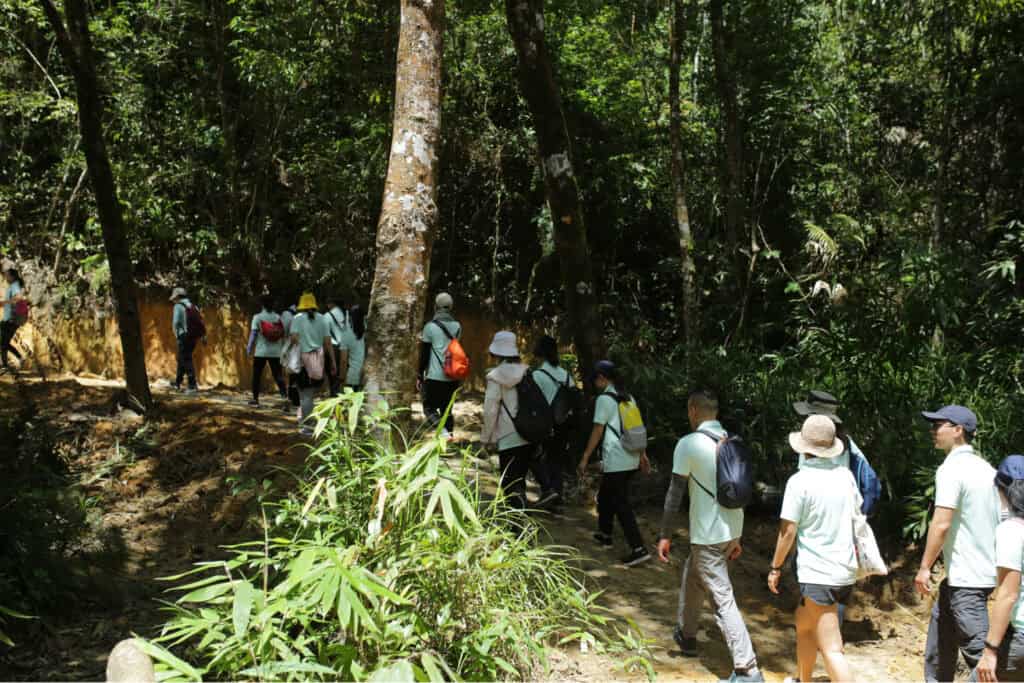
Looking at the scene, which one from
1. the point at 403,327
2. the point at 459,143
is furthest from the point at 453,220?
the point at 403,327

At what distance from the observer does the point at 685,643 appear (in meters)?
6.71

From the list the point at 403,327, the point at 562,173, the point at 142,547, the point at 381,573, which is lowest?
the point at 142,547

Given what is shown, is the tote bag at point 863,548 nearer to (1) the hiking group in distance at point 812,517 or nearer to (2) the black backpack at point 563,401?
(1) the hiking group in distance at point 812,517

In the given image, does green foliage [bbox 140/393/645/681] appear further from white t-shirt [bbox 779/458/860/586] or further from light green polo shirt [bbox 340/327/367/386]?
light green polo shirt [bbox 340/327/367/386]

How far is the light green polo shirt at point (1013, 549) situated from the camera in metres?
4.91

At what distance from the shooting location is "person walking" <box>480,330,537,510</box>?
A: 8.32 m

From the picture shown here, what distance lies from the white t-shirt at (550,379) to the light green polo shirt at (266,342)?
571cm

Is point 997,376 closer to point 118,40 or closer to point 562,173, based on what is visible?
point 562,173

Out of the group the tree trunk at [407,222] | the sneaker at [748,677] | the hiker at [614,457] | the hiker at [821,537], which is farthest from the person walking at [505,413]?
the hiker at [821,537]

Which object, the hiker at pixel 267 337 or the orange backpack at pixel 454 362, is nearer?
the orange backpack at pixel 454 362

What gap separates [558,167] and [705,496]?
16.1 ft

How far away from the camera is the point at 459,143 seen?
1692cm

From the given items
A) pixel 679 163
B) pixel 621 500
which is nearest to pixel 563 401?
pixel 621 500

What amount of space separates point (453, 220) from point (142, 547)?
10346mm
